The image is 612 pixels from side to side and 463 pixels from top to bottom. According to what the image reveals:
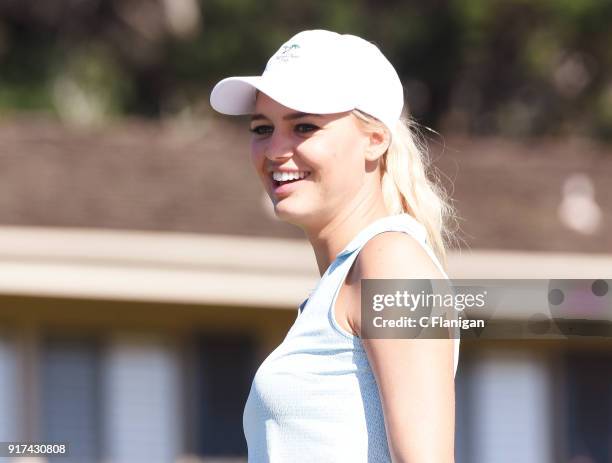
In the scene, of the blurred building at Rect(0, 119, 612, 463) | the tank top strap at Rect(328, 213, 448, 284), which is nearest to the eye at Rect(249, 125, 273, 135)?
the tank top strap at Rect(328, 213, 448, 284)

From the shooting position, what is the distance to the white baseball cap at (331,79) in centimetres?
252

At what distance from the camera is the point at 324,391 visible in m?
2.38

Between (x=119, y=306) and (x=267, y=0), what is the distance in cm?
1425

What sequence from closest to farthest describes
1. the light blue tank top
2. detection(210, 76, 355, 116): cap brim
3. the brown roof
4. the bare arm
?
the bare arm < the light blue tank top < detection(210, 76, 355, 116): cap brim < the brown roof

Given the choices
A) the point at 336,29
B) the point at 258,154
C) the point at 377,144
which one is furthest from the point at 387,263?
the point at 336,29

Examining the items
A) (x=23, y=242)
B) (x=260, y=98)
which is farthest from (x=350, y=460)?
(x=23, y=242)

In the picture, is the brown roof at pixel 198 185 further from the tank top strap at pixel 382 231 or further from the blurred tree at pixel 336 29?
the blurred tree at pixel 336 29

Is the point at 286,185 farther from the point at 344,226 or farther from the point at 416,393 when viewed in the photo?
the point at 416,393

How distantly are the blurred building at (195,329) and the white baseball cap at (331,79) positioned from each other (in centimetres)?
900

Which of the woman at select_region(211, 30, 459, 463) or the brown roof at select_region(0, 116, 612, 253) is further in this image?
the brown roof at select_region(0, 116, 612, 253)

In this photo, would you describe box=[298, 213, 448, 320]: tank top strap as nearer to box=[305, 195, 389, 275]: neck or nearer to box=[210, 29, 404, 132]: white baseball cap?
box=[305, 195, 389, 275]: neck

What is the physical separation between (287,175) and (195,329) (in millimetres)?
10087

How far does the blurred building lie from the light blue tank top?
30.0 ft

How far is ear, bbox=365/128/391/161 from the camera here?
8.51ft
